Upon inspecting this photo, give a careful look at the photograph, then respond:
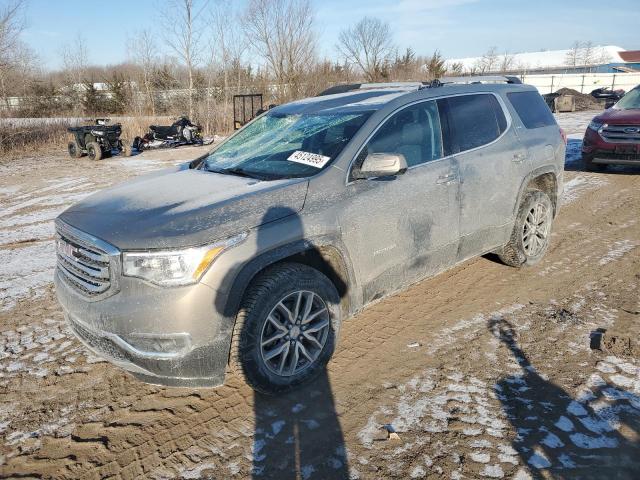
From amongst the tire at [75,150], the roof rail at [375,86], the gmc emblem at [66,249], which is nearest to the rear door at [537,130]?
the roof rail at [375,86]

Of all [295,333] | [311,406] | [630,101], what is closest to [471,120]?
[295,333]

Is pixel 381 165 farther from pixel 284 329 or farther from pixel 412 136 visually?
pixel 284 329

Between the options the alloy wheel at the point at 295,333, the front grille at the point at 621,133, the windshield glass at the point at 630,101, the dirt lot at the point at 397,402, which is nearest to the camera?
the dirt lot at the point at 397,402

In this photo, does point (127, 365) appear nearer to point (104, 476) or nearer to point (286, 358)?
point (104, 476)

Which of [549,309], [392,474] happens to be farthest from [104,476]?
[549,309]

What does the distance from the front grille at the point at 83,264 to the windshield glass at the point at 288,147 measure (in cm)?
122

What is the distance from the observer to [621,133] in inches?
363

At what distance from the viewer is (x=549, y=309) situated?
13.7ft

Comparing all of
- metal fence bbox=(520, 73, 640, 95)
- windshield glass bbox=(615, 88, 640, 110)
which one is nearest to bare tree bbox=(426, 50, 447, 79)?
metal fence bbox=(520, 73, 640, 95)

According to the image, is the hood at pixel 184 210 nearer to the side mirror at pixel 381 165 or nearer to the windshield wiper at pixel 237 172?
the windshield wiper at pixel 237 172

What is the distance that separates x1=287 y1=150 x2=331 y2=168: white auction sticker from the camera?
11.0ft

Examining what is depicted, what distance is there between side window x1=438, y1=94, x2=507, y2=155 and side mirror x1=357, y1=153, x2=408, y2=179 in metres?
0.87

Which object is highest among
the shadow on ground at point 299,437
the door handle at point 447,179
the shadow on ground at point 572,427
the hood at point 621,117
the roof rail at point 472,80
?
the roof rail at point 472,80

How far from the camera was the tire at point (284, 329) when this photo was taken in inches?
111
